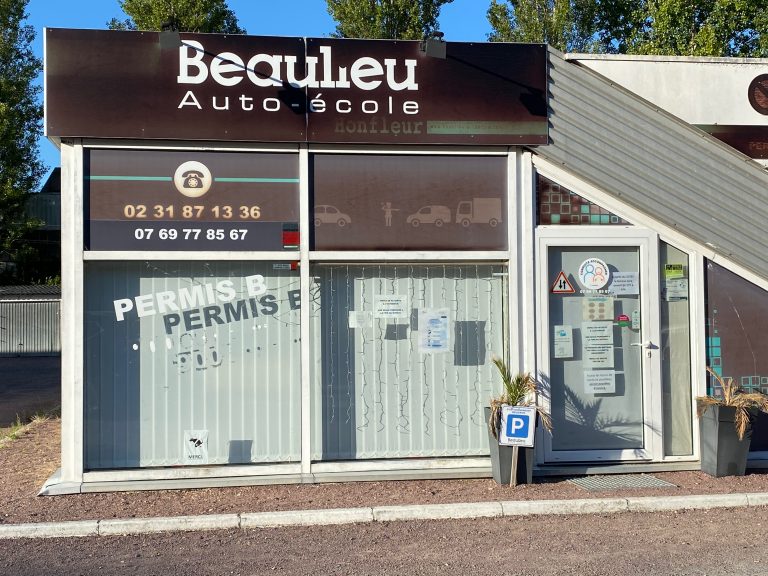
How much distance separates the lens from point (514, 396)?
26.6 feet

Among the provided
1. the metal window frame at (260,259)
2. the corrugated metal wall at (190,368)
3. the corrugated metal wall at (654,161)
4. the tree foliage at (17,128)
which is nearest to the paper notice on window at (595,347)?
the metal window frame at (260,259)

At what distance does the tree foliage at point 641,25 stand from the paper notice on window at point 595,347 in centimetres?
1458

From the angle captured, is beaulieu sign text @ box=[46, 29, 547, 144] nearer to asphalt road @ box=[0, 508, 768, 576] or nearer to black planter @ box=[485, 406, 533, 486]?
black planter @ box=[485, 406, 533, 486]

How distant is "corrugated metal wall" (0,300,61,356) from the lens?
29.9 meters

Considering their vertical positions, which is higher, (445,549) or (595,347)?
(595,347)

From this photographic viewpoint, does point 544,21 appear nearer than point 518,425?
No

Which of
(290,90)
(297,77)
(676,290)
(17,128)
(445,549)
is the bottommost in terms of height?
(445,549)

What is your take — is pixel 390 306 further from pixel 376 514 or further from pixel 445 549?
pixel 445 549

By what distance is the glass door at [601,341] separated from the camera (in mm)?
8758

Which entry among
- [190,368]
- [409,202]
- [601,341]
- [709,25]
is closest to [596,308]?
[601,341]

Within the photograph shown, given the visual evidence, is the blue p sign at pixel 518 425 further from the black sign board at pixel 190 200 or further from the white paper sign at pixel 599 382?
the black sign board at pixel 190 200

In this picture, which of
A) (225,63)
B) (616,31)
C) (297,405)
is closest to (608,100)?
(225,63)

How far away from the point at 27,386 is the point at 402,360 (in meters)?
13.3

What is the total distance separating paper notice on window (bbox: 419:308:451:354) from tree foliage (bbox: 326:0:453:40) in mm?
18010
